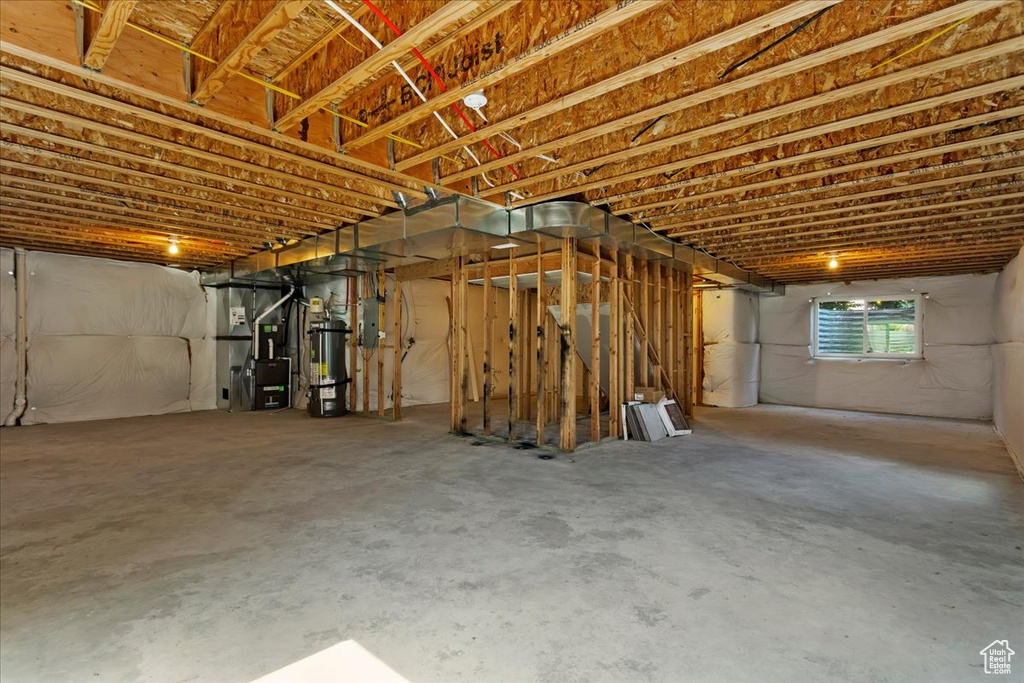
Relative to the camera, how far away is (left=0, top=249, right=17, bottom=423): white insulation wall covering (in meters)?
6.28

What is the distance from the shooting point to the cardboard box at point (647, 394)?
5.89 metres

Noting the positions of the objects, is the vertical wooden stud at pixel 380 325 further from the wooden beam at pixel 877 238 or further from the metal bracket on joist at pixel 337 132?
the wooden beam at pixel 877 238

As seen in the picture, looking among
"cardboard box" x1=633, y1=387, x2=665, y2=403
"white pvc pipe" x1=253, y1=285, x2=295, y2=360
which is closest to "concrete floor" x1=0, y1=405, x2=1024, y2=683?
"cardboard box" x1=633, y1=387, x2=665, y2=403

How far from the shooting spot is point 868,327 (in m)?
8.37

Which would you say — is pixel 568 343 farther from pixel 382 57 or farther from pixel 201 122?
pixel 201 122

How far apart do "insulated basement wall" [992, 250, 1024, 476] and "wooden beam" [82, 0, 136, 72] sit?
6.82 metres

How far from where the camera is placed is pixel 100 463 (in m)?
4.40

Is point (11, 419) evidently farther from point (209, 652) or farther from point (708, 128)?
point (708, 128)

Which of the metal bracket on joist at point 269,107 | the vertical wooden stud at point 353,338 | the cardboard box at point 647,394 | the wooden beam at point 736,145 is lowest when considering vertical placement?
the cardboard box at point 647,394

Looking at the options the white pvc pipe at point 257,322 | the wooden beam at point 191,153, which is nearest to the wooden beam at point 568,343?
the wooden beam at point 191,153

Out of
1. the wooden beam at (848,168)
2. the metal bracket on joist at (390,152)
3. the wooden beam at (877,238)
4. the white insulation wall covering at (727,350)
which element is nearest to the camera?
the wooden beam at (848,168)

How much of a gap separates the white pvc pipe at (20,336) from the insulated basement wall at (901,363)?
1167 centimetres

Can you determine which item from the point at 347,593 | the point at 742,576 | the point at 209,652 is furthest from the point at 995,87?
the point at 209,652

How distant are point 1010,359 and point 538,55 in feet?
21.1
